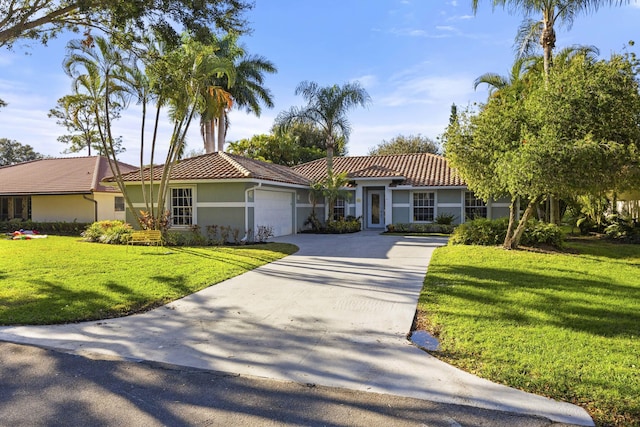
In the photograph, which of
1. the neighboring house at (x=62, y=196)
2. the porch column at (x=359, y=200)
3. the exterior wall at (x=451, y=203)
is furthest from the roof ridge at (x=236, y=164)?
the exterior wall at (x=451, y=203)

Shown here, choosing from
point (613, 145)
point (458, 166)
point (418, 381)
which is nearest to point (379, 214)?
point (458, 166)

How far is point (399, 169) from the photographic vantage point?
2422cm

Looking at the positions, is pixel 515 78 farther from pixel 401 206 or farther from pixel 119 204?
pixel 119 204

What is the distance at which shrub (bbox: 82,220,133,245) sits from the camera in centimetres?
1641

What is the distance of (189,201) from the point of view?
17656 millimetres

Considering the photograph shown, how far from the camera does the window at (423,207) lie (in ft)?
72.5

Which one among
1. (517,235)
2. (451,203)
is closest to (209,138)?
(451,203)

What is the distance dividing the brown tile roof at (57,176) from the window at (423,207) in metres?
17.3

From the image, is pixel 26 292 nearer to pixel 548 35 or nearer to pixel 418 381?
pixel 418 381

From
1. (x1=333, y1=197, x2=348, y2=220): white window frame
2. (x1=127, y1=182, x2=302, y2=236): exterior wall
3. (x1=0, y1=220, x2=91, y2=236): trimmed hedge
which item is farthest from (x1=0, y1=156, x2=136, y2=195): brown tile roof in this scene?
(x1=333, y1=197, x2=348, y2=220): white window frame

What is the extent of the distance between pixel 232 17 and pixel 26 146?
197ft

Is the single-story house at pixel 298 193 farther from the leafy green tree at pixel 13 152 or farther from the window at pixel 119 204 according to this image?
the leafy green tree at pixel 13 152

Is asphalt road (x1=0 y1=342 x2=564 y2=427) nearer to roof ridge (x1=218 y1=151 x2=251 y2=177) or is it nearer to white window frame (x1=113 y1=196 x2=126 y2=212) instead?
roof ridge (x1=218 y1=151 x2=251 y2=177)

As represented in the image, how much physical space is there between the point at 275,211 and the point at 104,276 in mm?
10171
